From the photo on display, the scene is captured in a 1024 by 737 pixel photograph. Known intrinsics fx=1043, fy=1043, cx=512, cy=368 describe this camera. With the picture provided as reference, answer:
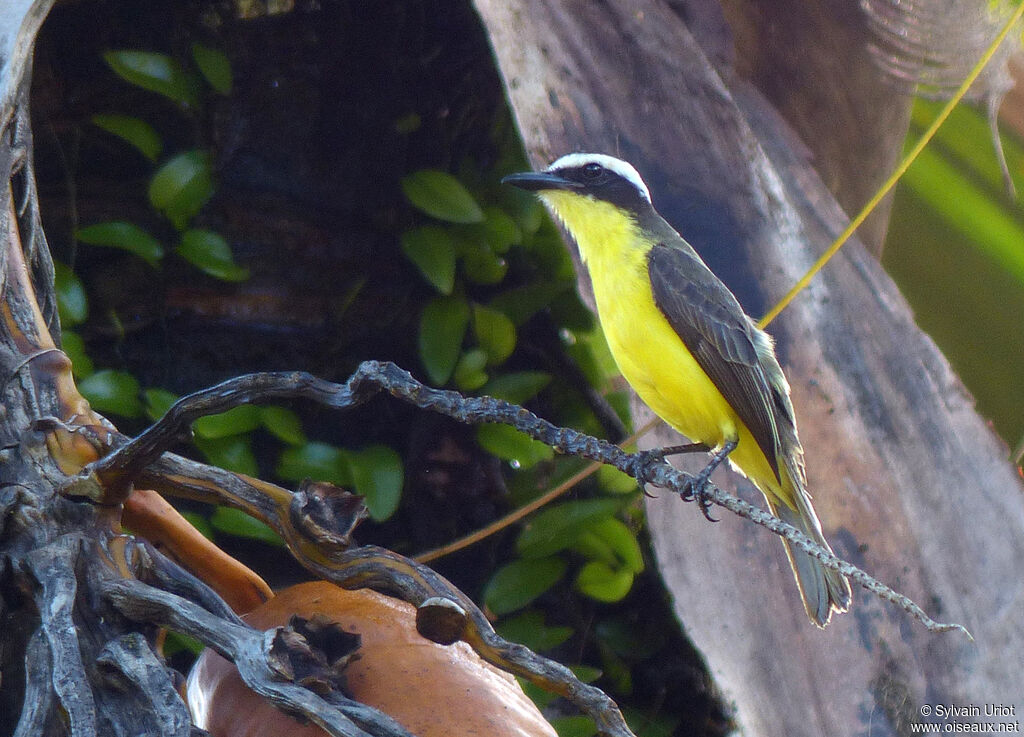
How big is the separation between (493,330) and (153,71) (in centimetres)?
51

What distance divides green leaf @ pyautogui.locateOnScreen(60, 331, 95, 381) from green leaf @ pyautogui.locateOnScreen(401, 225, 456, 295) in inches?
16.0

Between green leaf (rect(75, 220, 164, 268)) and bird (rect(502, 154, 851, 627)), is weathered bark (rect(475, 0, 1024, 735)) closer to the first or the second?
bird (rect(502, 154, 851, 627))

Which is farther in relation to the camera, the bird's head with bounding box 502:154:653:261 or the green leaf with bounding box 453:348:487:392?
the green leaf with bounding box 453:348:487:392

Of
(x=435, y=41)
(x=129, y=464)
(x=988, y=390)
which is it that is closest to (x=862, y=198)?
(x=988, y=390)

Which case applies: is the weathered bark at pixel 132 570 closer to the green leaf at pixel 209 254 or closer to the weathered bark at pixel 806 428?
the weathered bark at pixel 806 428

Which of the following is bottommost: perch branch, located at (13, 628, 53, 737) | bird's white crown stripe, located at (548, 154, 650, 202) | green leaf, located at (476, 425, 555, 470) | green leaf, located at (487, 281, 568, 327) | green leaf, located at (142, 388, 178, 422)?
green leaf, located at (142, 388, 178, 422)

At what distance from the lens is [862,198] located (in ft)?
3.88

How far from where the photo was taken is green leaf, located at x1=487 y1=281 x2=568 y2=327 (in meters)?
1.33

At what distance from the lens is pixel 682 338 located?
1.07 m

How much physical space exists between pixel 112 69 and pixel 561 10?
0.62 m

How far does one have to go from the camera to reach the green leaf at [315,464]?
1274mm

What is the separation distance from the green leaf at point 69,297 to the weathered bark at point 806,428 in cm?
60
